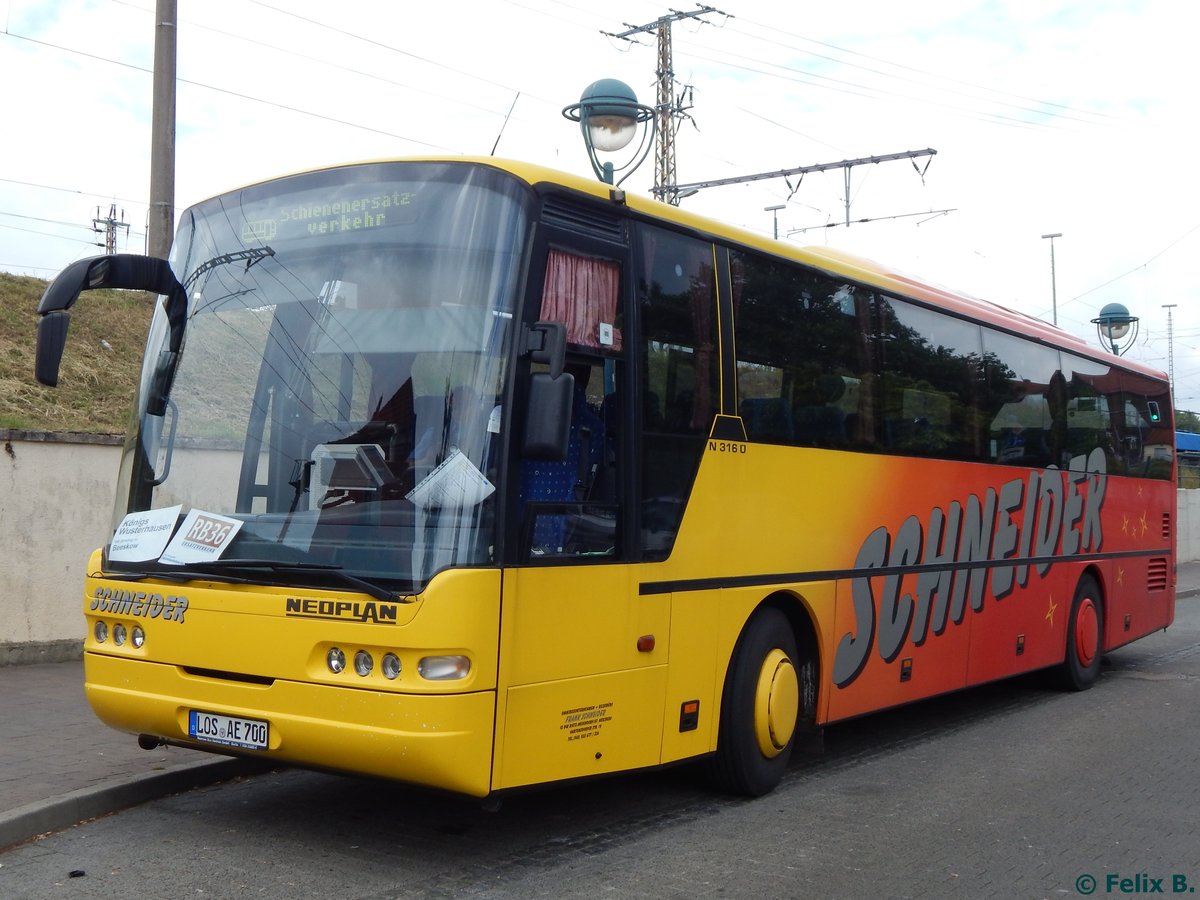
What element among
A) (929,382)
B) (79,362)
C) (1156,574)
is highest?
(79,362)

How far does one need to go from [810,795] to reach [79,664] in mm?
6581

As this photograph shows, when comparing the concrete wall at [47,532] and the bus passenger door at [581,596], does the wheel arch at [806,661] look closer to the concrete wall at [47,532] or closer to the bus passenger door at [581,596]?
the bus passenger door at [581,596]

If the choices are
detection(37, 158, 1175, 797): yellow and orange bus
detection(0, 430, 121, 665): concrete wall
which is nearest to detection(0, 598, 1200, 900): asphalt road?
detection(37, 158, 1175, 797): yellow and orange bus

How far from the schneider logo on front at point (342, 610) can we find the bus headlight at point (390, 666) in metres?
0.16

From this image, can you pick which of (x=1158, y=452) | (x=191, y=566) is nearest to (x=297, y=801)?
(x=191, y=566)

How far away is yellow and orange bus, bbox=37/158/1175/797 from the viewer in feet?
18.5

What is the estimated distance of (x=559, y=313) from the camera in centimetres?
619

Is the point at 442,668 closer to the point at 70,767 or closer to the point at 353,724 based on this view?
the point at 353,724

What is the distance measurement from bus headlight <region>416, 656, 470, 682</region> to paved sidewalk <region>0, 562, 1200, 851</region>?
7.72 feet

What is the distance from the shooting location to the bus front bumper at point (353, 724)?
547 centimetres

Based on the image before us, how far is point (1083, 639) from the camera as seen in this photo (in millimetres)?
12711

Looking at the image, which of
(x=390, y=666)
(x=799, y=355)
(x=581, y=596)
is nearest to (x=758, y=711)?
(x=581, y=596)

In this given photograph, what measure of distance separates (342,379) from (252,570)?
980 mm

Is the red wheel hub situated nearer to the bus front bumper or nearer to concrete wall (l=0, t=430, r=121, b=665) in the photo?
the bus front bumper
